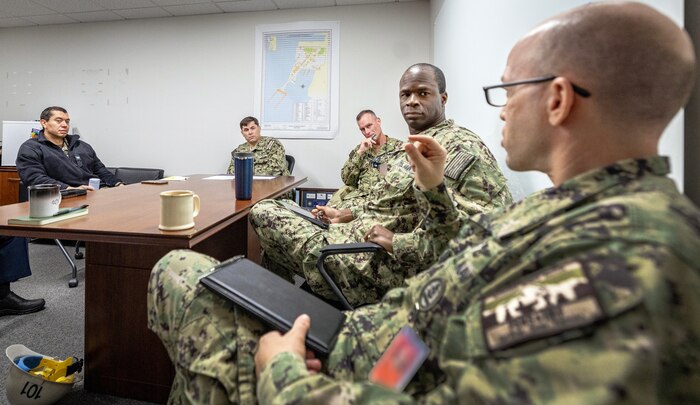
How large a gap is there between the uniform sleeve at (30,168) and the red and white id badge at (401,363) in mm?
2940

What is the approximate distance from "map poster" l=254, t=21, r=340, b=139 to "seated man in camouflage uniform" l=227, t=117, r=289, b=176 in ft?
1.20

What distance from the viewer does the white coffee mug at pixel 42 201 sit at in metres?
1.06

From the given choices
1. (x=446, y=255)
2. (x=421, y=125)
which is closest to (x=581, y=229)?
(x=446, y=255)

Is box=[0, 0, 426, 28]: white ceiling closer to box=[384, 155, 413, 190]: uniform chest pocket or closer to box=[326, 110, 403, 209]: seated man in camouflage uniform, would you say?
box=[326, 110, 403, 209]: seated man in camouflage uniform

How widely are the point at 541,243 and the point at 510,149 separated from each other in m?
0.23

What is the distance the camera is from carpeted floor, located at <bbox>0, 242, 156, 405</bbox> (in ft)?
4.26

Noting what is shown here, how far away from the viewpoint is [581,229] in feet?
1.38

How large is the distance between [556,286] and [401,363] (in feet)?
0.88

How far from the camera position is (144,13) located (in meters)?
Answer: 4.29

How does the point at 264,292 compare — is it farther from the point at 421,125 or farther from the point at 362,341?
the point at 421,125

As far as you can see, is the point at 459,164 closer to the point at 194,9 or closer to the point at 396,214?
the point at 396,214

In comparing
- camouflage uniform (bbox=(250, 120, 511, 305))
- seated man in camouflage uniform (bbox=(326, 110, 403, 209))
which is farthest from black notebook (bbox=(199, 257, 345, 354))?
seated man in camouflage uniform (bbox=(326, 110, 403, 209))

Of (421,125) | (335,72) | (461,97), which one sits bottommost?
(421,125)

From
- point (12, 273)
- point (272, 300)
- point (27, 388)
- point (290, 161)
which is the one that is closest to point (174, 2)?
point (290, 161)
